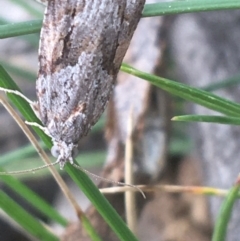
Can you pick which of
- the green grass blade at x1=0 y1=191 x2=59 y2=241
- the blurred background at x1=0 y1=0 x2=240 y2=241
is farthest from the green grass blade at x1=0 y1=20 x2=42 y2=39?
the blurred background at x1=0 y1=0 x2=240 y2=241

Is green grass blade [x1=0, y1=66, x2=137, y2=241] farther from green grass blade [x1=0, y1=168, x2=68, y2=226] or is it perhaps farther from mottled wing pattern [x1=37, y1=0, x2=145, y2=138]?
green grass blade [x1=0, y1=168, x2=68, y2=226]

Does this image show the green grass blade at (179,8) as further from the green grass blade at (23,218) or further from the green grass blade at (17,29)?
the green grass blade at (23,218)

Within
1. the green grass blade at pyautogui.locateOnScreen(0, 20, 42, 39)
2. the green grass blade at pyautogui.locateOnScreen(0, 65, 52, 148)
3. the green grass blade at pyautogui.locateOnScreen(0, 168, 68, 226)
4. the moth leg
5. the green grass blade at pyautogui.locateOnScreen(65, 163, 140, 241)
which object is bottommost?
the green grass blade at pyautogui.locateOnScreen(0, 168, 68, 226)

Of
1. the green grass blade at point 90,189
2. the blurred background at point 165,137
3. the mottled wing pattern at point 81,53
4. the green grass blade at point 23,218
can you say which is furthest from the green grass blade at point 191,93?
the blurred background at point 165,137

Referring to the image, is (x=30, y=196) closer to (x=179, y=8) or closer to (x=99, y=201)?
(x=99, y=201)

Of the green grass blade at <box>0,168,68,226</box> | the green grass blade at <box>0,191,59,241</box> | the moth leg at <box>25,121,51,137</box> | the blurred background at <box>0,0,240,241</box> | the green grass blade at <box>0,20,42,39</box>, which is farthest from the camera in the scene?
the blurred background at <box>0,0,240,241</box>

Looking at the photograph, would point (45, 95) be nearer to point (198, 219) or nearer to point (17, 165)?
point (17, 165)

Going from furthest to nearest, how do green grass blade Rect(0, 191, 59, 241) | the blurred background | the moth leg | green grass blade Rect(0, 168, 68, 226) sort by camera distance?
the blurred background < green grass blade Rect(0, 168, 68, 226) < green grass blade Rect(0, 191, 59, 241) < the moth leg
